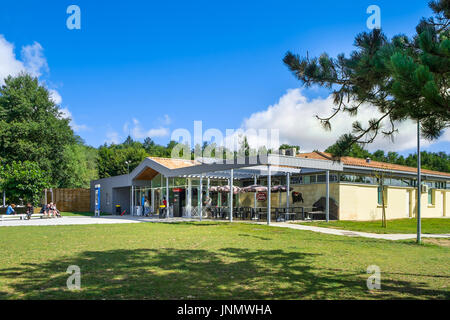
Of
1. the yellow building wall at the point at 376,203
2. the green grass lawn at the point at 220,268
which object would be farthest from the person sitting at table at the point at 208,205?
the green grass lawn at the point at 220,268

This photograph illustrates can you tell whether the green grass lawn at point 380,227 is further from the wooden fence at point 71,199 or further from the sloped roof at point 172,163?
the wooden fence at point 71,199

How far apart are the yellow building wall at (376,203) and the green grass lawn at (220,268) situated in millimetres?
10510

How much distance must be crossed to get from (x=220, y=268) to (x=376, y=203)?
1996 cm

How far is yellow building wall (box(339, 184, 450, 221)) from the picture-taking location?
76.3 feet

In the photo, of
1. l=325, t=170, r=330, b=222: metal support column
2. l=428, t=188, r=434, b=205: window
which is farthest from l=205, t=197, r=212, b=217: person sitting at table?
l=428, t=188, r=434, b=205: window

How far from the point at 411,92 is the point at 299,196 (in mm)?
20301

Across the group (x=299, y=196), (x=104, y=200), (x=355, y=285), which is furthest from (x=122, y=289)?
(x=104, y=200)

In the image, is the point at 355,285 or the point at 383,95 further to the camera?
the point at 383,95

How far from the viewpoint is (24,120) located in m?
37.8

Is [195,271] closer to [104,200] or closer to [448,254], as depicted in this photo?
[448,254]

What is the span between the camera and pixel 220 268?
7.80 meters

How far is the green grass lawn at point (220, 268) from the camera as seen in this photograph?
589 centimetres

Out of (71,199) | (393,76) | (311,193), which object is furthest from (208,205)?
(393,76)

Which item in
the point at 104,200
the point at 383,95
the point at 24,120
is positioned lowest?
the point at 104,200
